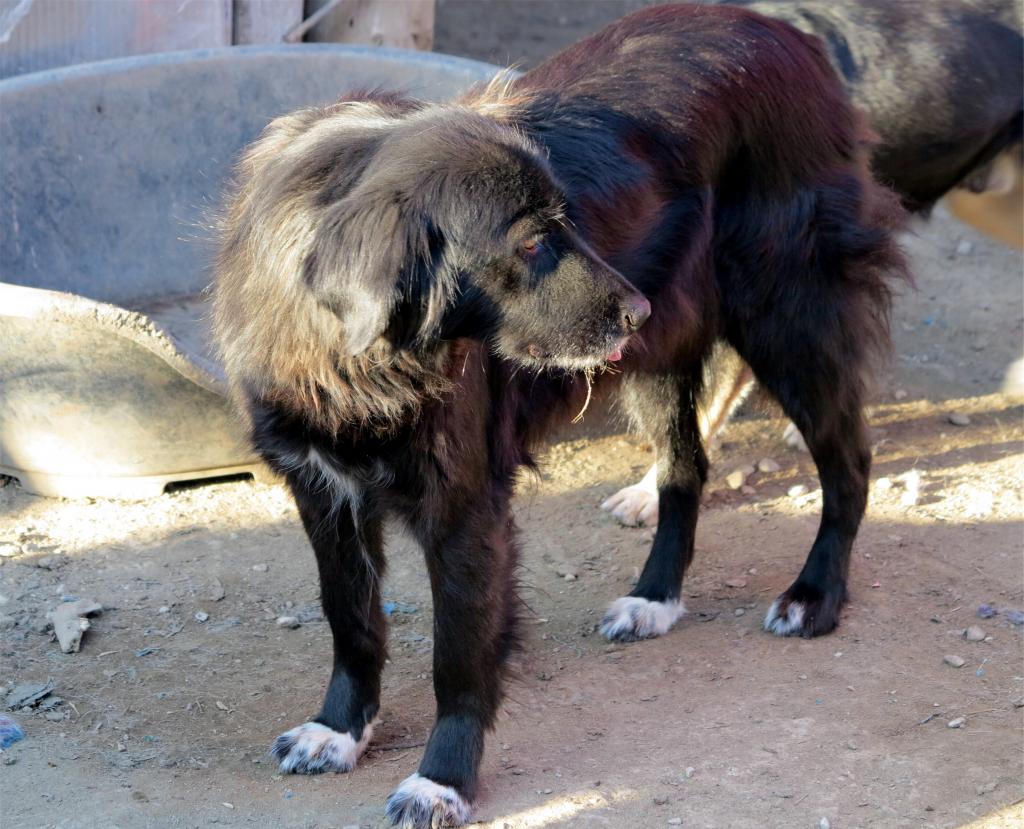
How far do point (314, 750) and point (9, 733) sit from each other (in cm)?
85

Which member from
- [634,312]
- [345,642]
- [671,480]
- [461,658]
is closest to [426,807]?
[461,658]

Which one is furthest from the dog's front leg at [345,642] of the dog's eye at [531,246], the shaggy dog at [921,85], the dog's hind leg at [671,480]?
the shaggy dog at [921,85]

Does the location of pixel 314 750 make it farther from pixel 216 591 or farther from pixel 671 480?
pixel 671 480

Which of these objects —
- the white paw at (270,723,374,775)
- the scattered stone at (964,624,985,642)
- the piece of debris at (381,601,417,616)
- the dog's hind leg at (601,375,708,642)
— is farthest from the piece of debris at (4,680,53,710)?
the scattered stone at (964,624,985,642)

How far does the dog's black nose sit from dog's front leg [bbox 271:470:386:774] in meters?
0.89

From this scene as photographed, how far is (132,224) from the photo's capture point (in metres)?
5.59

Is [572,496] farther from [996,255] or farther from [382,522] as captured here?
[996,255]

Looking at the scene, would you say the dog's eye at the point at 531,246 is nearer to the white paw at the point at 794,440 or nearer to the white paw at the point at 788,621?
the white paw at the point at 788,621

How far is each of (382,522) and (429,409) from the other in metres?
0.48

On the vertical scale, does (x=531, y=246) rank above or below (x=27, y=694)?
above

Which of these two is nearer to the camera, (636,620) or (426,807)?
(426,807)

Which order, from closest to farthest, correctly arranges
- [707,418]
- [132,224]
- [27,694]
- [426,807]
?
[426,807] → [27,694] → [707,418] → [132,224]

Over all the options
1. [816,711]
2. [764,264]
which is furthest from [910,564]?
[764,264]

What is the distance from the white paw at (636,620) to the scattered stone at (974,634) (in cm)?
93
